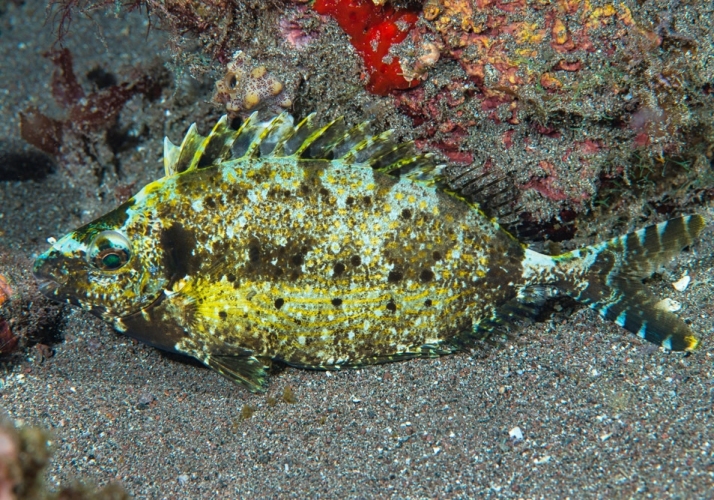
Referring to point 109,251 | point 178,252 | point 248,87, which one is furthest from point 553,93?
point 109,251

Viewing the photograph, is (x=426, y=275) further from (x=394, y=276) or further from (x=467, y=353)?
(x=467, y=353)

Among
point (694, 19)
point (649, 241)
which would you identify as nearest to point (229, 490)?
point (649, 241)

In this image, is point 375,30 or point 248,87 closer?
point 375,30

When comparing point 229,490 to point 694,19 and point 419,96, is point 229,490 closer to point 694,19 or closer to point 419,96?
point 419,96

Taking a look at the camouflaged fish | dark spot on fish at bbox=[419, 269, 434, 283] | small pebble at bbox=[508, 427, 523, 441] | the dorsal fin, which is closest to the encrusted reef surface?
small pebble at bbox=[508, 427, 523, 441]

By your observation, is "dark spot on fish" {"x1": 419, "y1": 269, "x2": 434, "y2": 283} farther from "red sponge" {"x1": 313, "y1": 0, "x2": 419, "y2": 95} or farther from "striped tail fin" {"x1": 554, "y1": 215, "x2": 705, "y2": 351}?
"red sponge" {"x1": 313, "y1": 0, "x2": 419, "y2": 95}

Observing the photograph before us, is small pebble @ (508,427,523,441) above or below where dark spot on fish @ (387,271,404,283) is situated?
below
